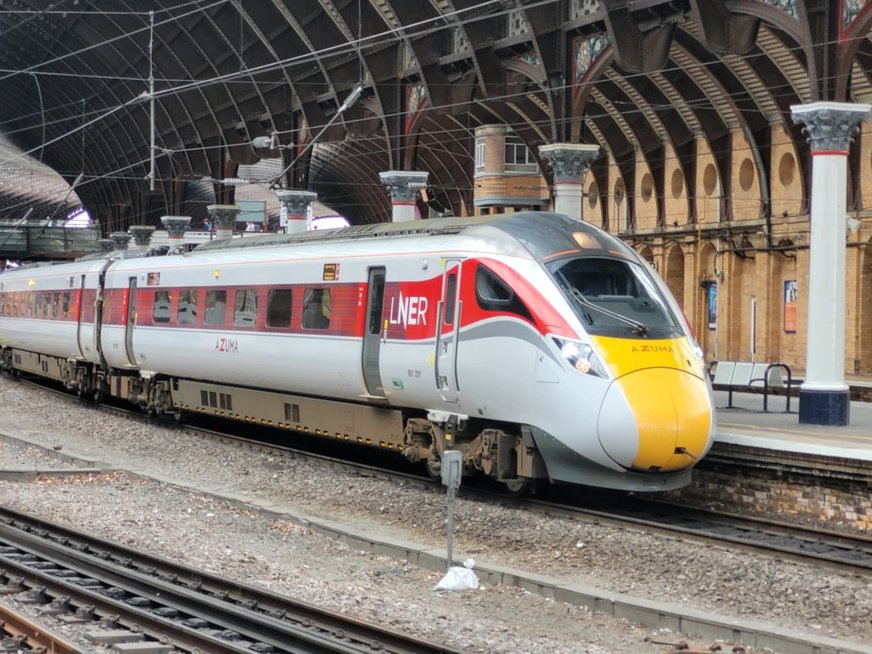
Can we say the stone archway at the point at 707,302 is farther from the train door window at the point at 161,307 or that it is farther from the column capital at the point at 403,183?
the train door window at the point at 161,307

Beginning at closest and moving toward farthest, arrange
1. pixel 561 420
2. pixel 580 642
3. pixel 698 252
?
pixel 580 642 → pixel 561 420 → pixel 698 252

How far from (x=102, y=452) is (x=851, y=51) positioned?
13.5 metres

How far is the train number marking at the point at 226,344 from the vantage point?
70.6ft

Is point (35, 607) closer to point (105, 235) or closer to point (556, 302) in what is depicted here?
point (556, 302)

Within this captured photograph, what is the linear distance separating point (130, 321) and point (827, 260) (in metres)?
13.6

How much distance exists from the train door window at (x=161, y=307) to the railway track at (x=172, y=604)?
11.1m

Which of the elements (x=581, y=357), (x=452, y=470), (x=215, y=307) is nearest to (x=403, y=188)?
(x=215, y=307)

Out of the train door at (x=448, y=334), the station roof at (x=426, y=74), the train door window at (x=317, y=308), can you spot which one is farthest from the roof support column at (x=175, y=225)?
the train door at (x=448, y=334)

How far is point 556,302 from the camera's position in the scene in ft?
48.2

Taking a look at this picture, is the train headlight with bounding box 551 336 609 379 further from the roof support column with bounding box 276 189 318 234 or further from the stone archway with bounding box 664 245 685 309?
the stone archway with bounding box 664 245 685 309

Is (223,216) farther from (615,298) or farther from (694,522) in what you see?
(694,522)

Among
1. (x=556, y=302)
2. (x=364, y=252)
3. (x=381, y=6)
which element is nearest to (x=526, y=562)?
(x=556, y=302)

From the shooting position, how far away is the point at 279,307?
66.3 feet

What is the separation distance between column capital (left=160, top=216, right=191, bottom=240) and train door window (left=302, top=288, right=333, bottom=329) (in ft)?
105
